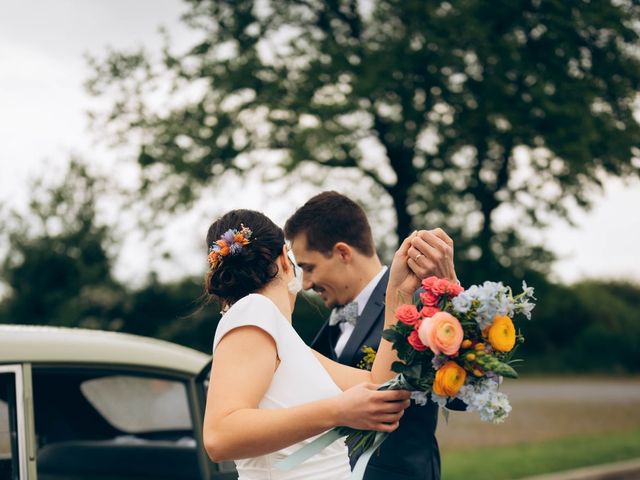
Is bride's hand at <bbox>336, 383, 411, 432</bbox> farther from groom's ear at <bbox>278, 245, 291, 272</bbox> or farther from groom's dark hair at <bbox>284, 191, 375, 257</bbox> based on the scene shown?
groom's dark hair at <bbox>284, 191, 375, 257</bbox>

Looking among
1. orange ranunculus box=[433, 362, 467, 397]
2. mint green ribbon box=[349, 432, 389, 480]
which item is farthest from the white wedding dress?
orange ranunculus box=[433, 362, 467, 397]

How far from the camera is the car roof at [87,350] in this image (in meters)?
3.06

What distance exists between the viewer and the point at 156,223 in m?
17.8

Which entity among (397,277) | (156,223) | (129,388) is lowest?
(397,277)

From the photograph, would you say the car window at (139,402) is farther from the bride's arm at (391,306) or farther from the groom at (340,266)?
the bride's arm at (391,306)

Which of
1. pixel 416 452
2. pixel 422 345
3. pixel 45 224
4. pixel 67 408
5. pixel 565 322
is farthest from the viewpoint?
pixel 565 322

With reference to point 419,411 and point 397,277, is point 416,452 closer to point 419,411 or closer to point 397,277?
point 419,411

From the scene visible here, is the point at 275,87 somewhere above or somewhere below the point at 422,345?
above

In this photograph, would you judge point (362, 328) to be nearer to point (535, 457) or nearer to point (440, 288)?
point (440, 288)

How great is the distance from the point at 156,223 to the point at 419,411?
15.3 m

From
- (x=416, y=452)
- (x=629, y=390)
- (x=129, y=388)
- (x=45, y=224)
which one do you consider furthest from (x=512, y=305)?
(x=629, y=390)

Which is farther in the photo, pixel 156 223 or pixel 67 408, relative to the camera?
pixel 156 223

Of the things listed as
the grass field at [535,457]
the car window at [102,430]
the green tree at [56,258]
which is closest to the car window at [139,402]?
the car window at [102,430]

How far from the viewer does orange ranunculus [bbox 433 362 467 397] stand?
214 cm
